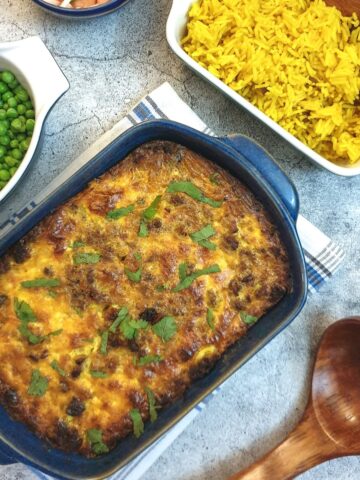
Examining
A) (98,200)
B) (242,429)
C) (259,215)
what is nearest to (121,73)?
(98,200)

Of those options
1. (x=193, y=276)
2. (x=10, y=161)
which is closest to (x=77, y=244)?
(x=193, y=276)

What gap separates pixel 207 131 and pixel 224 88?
21cm

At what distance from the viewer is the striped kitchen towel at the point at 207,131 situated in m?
2.21

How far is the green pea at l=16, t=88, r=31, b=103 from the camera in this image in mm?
2219

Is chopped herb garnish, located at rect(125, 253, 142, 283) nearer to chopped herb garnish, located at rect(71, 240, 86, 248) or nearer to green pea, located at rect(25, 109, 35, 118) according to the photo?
chopped herb garnish, located at rect(71, 240, 86, 248)

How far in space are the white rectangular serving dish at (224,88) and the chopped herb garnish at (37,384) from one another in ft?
3.89

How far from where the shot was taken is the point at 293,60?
2246 millimetres

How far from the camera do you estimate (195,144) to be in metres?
2.00

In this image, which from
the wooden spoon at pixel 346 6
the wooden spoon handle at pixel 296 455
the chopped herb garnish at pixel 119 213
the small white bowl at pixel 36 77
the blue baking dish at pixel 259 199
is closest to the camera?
the blue baking dish at pixel 259 199

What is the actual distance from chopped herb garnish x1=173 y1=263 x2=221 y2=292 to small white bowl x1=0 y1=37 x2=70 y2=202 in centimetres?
69

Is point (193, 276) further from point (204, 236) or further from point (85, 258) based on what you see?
point (85, 258)

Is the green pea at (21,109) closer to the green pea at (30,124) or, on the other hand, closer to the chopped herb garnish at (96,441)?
the green pea at (30,124)

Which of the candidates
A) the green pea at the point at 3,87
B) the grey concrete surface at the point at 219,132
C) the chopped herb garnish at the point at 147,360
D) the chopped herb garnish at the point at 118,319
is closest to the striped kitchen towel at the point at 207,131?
the grey concrete surface at the point at 219,132

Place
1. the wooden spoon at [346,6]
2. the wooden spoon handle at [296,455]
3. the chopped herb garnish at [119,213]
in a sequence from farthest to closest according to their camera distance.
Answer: the wooden spoon at [346,6]
the wooden spoon handle at [296,455]
the chopped herb garnish at [119,213]
